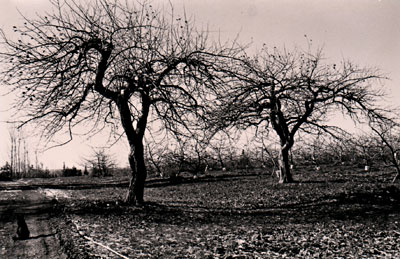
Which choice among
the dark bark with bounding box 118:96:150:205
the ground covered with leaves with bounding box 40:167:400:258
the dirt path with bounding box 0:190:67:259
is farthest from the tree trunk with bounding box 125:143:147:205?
the dirt path with bounding box 0:190:67:259

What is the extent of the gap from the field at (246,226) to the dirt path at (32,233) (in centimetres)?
23

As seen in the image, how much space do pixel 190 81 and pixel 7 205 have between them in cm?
981

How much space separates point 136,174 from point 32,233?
4816 mm

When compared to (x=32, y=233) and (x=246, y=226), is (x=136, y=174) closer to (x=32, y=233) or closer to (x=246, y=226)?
(x=32, y=233)

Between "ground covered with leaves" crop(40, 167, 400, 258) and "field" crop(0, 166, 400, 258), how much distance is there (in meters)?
0.02

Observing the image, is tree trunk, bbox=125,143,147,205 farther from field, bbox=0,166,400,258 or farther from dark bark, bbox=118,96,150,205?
field, bbox=0,166,400,258

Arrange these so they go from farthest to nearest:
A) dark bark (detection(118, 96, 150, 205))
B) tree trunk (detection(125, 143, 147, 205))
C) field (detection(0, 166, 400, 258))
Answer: tree trunk (detection(125, 143, 147, 205)) < dark bark (detection(118, 96, 150, 205)) < field (detection(0, 166, 400, 258))

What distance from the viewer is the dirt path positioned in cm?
835

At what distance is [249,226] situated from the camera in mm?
11344

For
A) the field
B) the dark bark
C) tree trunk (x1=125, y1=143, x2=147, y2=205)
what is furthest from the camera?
tree trunk (x1=125, y1=143, x2=147, y2=205)

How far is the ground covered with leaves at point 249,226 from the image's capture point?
835 centimetres

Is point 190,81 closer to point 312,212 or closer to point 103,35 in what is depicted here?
point 103,35

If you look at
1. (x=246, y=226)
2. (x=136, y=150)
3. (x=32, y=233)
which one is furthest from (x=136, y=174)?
(x=246, y=226)

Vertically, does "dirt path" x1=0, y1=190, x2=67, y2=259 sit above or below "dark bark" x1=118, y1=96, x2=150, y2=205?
below
